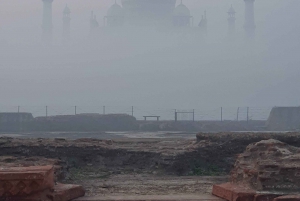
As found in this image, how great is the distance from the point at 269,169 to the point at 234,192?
1.51 ft

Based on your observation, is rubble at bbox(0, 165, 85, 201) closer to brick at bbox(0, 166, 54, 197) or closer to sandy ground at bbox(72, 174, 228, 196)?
brick at bbox(0, 166, 54, 197)

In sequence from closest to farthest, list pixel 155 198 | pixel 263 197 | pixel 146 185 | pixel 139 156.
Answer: pixel 263 197 → pixel 155 198 → pixel 146 185 → pixel 139 156

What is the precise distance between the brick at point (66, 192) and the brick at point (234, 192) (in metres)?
1.54

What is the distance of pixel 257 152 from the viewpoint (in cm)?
612

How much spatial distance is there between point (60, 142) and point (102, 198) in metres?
4.09

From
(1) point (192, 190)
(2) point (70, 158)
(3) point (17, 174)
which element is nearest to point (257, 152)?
(1) point (192, 190)

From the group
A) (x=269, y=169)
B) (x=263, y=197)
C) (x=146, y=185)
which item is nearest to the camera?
(x=263, y=197)

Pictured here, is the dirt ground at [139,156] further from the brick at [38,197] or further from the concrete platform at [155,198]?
Result: the brick at [38,197]

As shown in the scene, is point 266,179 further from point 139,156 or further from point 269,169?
point 139,156

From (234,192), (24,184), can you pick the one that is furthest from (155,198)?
(24,184)

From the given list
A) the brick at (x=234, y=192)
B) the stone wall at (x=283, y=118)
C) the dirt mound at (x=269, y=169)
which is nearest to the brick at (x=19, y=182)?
the brick at (x=234, y=192)

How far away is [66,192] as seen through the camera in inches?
205

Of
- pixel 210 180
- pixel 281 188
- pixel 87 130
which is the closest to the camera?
A: pixel 281 188

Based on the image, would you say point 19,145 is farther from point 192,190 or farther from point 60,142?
point 192,190
